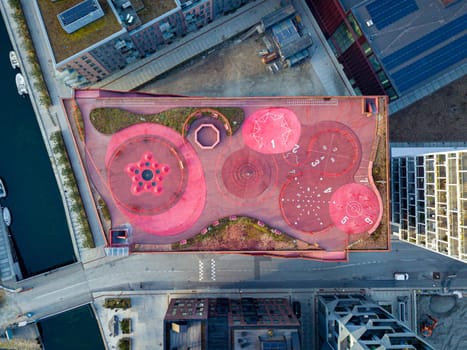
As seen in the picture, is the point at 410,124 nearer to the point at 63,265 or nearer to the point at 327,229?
the point at 327,229

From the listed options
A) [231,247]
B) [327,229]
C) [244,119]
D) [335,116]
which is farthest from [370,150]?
[231,247]

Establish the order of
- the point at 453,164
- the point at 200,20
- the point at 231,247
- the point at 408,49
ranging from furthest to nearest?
the point at 200,20 → the point at 408,49 → the point at 231,247 → the point at 453,164

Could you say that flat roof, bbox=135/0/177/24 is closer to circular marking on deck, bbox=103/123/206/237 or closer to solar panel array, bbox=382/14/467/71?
circular marking on deck, bbox=103/123/206/237

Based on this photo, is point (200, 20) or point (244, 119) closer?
point (244, 119)

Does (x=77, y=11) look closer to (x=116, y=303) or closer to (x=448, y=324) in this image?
(x=116, y=303)

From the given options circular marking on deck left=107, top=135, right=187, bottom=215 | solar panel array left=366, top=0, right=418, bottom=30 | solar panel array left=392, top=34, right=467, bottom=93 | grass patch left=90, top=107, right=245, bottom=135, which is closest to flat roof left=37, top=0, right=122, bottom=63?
grass patch left=90, top=107, right=245, bottom=135

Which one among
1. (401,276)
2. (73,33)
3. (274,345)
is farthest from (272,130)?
(401,276)

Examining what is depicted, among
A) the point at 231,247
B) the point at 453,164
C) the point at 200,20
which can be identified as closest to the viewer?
the point at 453,164
